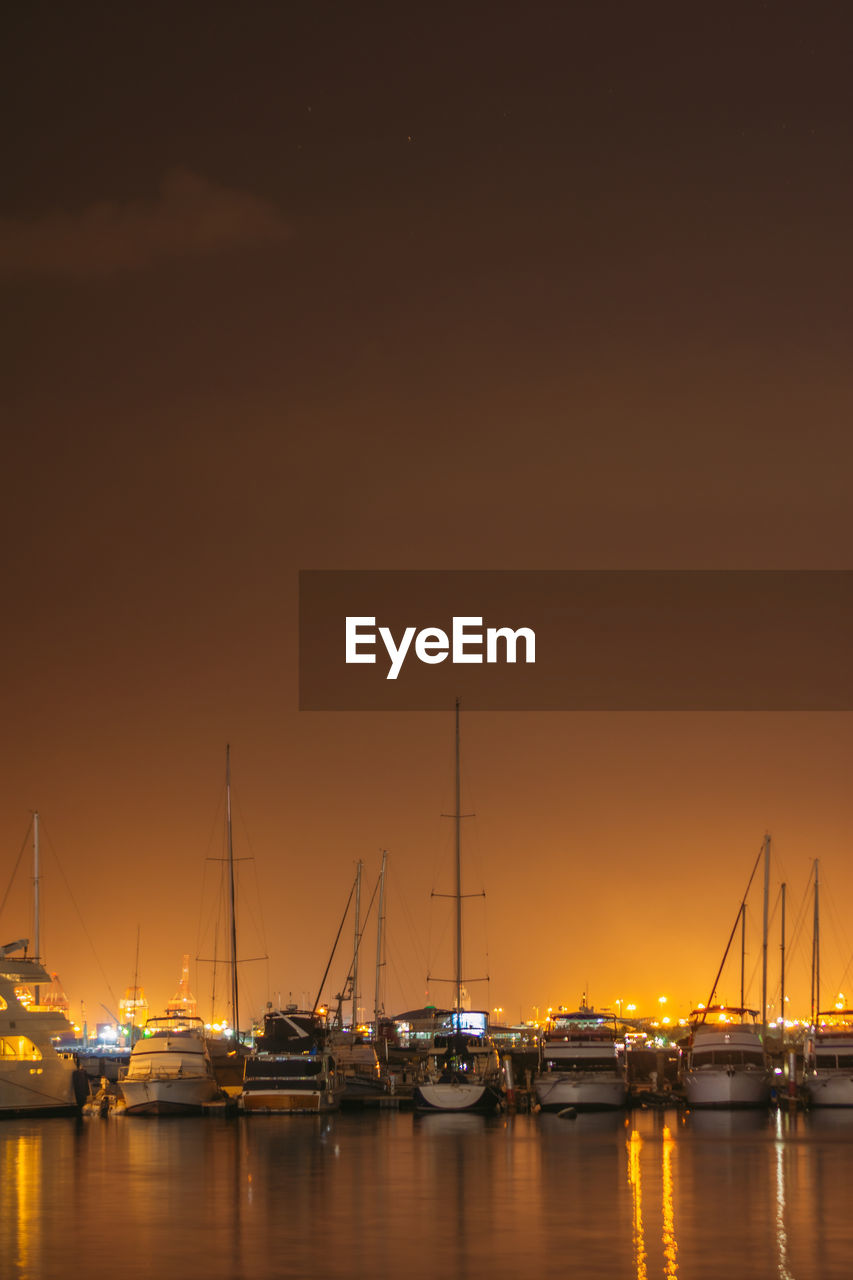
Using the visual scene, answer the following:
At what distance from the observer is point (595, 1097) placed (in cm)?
7688

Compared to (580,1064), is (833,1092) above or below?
below

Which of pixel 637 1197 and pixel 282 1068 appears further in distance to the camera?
pixel 282 1068

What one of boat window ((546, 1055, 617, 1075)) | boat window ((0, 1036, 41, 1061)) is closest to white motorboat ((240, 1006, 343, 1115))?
boat window ((0, 1036, 41, 1061))

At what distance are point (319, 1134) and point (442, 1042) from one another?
4027cm

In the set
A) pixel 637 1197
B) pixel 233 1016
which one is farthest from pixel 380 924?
pixel 637 1197

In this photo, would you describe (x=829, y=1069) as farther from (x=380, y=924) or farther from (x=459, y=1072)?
(x=380, y=924)

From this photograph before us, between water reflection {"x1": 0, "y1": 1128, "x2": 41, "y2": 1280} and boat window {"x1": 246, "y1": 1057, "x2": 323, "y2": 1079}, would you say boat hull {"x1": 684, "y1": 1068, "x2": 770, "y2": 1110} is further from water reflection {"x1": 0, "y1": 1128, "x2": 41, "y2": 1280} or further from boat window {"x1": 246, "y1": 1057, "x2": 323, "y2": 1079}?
water reflection {"x1": 0, "y1": 1128, "x2": 41, "y2": 1280}

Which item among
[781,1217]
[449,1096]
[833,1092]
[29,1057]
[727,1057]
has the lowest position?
[833,1092]

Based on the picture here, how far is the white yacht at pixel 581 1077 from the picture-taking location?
76.4 m

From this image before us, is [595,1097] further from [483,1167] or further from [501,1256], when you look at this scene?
[501,1256]

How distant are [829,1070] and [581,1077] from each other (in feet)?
43.4

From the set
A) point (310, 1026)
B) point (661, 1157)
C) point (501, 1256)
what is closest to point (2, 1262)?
point (501, 1256)

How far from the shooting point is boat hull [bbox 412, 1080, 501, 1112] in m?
73.6

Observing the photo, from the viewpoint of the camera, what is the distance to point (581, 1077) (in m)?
77.2
